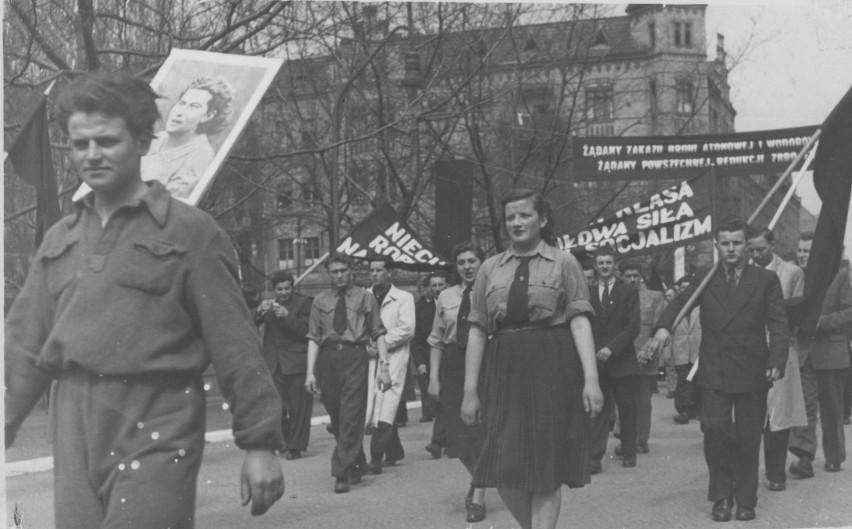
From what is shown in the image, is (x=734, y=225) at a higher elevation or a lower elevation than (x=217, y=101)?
lower

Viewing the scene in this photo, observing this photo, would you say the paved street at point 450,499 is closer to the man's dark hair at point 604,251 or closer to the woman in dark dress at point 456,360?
the woman in dark dress at point 456,360

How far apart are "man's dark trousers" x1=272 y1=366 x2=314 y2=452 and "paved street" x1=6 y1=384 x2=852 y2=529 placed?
581mm

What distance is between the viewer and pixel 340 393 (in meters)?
9.94

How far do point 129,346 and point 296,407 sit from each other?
326 inches

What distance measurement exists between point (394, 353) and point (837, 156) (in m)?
4.65

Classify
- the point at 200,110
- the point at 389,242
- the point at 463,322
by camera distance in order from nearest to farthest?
1. the point at 200,110
2. the point at 463,322
3. the point at 389,242

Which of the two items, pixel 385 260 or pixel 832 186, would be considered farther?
pixel 385 260

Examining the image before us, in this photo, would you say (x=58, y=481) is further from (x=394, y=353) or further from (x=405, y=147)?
(x=405, y=147)

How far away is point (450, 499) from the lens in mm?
8664

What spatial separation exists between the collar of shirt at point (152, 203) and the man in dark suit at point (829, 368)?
22.2 ft

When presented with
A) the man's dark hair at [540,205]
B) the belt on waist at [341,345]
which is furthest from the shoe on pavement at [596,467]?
the man's dark hair at [540,205]

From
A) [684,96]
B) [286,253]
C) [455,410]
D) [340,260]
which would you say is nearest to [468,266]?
[455,410]

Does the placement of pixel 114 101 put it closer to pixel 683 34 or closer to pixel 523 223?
pixel 523 223

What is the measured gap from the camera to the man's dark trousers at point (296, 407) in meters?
11.6
